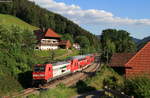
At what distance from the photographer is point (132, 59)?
30.7m

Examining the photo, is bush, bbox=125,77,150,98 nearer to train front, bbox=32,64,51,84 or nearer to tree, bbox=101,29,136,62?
train front, bbox=32,64,51,84

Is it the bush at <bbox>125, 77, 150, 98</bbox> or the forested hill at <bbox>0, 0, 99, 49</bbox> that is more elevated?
the forested hill at <bbox>0, 0, 99, 49</bbox>

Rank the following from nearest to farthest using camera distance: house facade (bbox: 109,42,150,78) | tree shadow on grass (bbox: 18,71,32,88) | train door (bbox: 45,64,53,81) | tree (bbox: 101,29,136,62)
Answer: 1. house facade (bbox: 109,42,150,78)
2. train door (bbox: 45,64,53,81)
3. tree shadow on grass (bbox: 18,71,32,88)
4. tree (bbox: 101,29,136,62)

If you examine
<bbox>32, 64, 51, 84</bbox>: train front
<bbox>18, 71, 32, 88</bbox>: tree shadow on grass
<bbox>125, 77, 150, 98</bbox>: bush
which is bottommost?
<bbox>18, 71, 32, 88</bbox>: tree shadow on grass

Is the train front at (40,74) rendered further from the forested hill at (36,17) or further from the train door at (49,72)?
the forested hill at (36,17)

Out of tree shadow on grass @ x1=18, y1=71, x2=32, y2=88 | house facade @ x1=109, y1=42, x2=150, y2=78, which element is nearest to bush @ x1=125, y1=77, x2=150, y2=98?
house facade @ x1=109, y1=42, x2=150, y2=78

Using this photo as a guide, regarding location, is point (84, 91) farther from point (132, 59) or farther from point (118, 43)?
point (118, 43)

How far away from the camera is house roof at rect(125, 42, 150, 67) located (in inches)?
1211

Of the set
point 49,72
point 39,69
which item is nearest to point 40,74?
point 39,69

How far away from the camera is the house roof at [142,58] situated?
30.8 meters

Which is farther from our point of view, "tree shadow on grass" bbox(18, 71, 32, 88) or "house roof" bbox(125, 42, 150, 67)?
"tree shadow on grass" bbox(18, 71, 32, 88)

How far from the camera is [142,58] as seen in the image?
102 ft

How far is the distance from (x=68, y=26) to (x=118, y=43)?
3974 inches

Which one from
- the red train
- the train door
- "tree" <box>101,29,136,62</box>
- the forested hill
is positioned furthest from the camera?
the forested hill
